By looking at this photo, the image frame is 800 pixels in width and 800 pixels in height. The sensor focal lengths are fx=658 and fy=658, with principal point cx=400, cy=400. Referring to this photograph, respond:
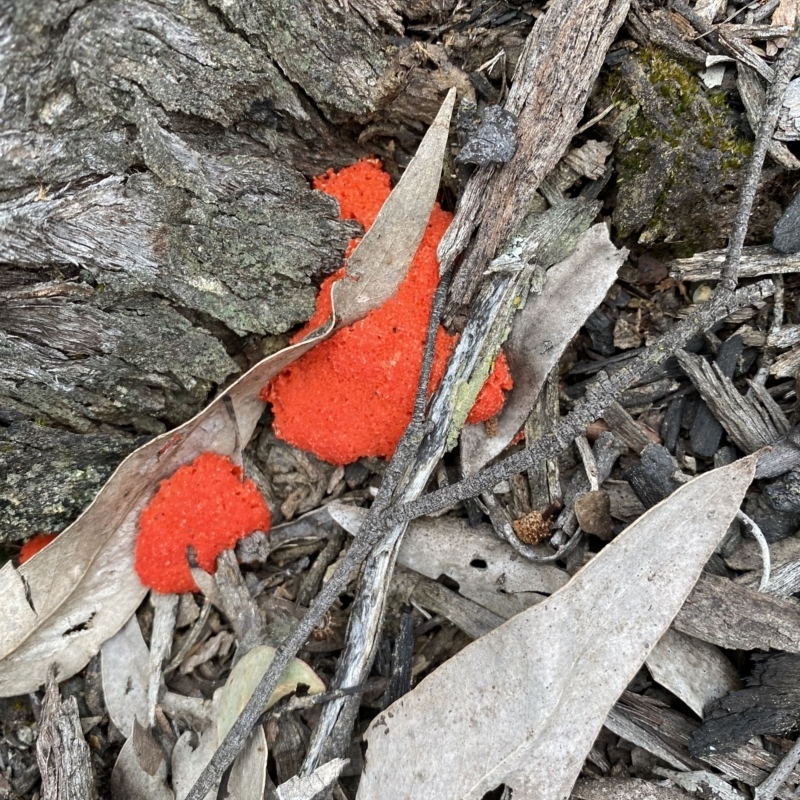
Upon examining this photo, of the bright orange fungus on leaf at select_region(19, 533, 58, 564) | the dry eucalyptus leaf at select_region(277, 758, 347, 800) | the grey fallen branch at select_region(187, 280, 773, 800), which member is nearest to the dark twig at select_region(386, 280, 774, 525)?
the grey fallen branch at select_region(187, 280, 773, 800)

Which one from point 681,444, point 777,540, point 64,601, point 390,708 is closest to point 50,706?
point 64,601

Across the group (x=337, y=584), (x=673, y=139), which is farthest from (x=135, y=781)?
(x=673, y=139)

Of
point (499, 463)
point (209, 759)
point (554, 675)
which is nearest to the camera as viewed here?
point (554, 675)

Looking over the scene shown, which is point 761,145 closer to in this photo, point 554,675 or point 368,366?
point 368,366

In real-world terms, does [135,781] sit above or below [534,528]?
below

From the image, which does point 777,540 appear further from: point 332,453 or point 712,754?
point 332,453

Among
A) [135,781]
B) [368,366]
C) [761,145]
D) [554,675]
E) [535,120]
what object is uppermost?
[535,120]

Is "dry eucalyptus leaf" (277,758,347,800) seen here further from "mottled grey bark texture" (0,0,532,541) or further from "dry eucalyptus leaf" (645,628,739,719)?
"mottled grey bark texture" (0,0,532,541)
